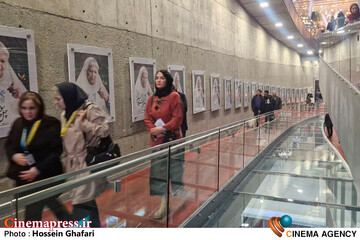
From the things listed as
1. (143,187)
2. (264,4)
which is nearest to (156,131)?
(143,187)

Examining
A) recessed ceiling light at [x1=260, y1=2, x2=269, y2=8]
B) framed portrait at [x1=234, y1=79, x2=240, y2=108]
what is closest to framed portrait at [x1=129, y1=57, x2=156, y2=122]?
framed portrait at [x1=234, y1=79, x2=240, y2=108]

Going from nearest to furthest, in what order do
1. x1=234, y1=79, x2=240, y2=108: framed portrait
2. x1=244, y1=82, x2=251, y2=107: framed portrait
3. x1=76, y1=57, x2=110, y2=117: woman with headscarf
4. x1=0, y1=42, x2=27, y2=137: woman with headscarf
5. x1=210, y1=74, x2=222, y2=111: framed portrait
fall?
x1=0, y1=42, x2=27, y2=137: woman with headscarf → x1=76, y1=57, x2=110, y2=117: woman with headscarf → x1=210, y1=74, x2=222, y2=111: framed portrait → x1=234, y1=79, x2=240, y2=108: framed portrait → x1=244, y1=82, x2=251, y2=107: framed portrait

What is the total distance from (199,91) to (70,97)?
22.5ft

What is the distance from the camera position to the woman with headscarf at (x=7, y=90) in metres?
3.48

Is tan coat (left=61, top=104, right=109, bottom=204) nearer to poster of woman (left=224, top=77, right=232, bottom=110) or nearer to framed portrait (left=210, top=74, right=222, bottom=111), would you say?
framed portrait (left=210, top=74, right=222, bottom=111)

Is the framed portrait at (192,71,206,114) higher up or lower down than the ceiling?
lower down

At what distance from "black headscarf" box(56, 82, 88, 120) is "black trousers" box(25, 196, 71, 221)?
901 millimetres

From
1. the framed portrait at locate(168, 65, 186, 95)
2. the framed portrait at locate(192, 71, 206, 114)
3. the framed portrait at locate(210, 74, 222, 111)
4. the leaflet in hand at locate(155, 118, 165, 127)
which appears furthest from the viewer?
the framed portrait at locate(210, 74, 222, 111)

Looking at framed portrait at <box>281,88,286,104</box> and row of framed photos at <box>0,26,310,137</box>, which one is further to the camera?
framed portrait at <box>281,88,286,104</box>

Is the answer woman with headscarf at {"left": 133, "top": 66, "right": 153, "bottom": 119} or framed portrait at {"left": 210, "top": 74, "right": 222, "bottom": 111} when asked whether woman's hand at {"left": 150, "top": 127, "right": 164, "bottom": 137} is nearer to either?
woman with headscarf at {"left": 133, "top": 66, "right": 153, "bottom": 119}

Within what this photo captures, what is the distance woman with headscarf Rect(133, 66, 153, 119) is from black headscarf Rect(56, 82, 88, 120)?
3524mm

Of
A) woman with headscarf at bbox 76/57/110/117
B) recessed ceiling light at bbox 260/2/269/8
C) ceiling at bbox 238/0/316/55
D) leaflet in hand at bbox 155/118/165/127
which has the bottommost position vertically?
leaflet in hand at bbox 155/118/165/127

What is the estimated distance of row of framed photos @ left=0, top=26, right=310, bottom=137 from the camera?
3.54 metres

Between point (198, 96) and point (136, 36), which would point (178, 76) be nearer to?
A: point (198, 96)
